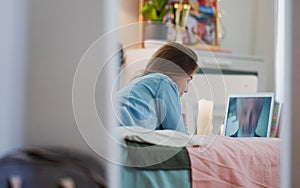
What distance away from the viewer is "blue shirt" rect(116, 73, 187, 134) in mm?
894

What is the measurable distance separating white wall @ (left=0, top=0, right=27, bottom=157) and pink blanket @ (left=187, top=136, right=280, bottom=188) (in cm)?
39

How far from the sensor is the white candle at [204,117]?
1.04 metres

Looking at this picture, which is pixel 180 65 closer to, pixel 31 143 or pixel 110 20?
pixel 110 20

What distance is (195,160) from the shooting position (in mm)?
869

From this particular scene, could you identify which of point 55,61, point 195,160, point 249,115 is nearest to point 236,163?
point 195,160

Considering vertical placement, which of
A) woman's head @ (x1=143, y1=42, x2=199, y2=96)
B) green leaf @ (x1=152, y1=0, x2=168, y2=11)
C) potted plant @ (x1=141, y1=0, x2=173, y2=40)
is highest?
green leaf @ (x1=152, y1=0, x2=168, y2=11)

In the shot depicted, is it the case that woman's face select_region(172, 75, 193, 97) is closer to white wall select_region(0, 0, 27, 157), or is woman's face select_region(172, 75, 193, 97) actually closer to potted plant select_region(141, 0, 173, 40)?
potted plant select_region(141, 0, 173, 40)

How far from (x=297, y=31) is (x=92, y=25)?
432mm

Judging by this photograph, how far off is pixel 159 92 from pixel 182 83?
0.38 ft

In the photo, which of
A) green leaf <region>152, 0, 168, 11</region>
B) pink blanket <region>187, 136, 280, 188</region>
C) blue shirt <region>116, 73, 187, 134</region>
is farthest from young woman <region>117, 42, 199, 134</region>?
green leaf <region>152, 0, 168, 11</region>

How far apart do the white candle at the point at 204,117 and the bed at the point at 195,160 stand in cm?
4

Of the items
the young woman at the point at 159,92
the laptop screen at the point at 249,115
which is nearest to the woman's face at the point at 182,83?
the young woman at the point at 159,92

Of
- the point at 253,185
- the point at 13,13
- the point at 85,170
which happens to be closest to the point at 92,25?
the point at 13,13

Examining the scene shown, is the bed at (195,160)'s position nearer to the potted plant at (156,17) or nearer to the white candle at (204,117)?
the white candle at (204,117)
